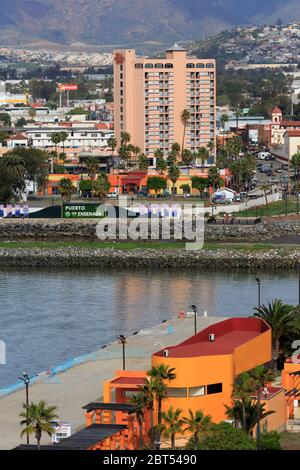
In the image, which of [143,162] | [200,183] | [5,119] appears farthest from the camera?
[5,119]

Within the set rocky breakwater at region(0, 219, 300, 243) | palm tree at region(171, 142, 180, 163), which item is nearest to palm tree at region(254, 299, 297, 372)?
rocky breakwater at region(0, 219, 300, 243)

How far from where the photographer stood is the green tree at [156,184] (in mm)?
70188

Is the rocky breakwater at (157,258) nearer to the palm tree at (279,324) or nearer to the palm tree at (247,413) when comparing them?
the palm tree at (279,324)

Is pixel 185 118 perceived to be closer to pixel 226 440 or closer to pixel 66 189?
pixel 66 189

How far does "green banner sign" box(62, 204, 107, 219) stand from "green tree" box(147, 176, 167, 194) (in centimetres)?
956

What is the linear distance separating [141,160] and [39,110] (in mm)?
56958

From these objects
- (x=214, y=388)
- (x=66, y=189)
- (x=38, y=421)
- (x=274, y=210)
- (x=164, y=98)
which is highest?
(x=164, y=98)

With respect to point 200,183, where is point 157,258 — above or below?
below

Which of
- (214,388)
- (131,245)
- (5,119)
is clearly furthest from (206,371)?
(5,119)

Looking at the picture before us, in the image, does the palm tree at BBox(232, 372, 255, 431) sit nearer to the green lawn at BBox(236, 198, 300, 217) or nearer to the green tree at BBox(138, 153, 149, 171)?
the green lawn at BBox(236, 198, 300, 217)

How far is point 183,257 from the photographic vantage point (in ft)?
172

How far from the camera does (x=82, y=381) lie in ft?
96.5

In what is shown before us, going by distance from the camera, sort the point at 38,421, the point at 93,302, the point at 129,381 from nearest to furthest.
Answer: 1. the point at 38,421
2. the point at 129,381
3. the point at 93,302

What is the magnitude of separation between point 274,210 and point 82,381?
34266 millimetres
